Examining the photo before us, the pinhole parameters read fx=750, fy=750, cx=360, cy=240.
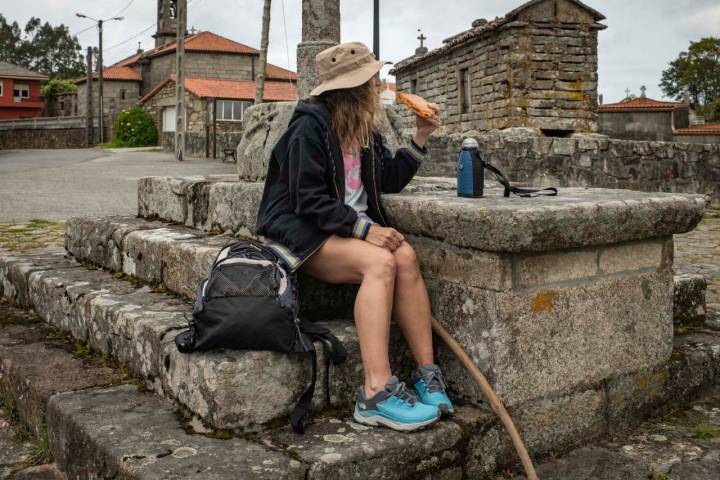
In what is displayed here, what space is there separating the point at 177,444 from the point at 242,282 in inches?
22.8

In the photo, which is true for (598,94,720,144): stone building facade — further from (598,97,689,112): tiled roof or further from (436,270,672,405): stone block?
(436,270,672,405): stone block

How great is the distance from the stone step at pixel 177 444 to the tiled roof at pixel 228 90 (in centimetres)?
3660

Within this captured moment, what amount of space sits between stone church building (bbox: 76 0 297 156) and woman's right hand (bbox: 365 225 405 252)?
35.5 m

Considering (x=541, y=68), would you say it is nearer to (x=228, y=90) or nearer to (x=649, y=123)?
(x=649, y=123)

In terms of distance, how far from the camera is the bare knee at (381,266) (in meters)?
2.68

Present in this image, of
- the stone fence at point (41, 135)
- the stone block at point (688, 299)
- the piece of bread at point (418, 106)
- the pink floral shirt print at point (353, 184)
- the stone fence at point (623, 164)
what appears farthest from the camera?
the stone fence at point (41, 135)

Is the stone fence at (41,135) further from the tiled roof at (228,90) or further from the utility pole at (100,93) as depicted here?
the tiled roof at (228,90)

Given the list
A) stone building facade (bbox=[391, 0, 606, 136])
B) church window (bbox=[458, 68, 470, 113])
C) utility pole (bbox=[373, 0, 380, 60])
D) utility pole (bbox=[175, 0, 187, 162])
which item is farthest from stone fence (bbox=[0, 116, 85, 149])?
stone building facade (bbox=[391, 0, 606, 136])

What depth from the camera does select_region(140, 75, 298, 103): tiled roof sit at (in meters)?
39.5

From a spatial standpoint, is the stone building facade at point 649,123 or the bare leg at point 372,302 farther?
the stone building facade at point 649,123

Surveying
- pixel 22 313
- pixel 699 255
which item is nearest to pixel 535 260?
pixel 22 313

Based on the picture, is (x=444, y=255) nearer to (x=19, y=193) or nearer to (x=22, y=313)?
(x=22, y=313)

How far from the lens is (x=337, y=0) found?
575 cm

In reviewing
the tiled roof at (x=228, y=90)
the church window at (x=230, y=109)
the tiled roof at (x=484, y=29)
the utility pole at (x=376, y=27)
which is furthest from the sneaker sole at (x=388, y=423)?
the church window at (x=230, y=109)
